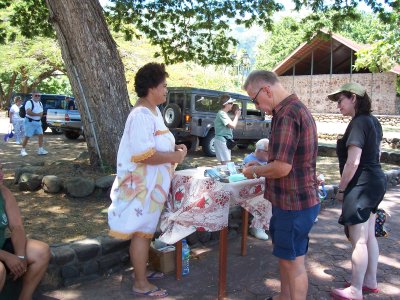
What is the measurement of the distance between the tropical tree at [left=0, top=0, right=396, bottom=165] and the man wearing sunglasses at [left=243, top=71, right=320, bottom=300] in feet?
13.5

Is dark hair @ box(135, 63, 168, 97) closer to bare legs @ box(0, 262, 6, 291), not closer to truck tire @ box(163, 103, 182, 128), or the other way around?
bare legs @ box(0, 262, 6, 291)

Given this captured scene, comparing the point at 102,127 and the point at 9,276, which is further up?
the point at 102,127

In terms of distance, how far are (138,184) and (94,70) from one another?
3605mm

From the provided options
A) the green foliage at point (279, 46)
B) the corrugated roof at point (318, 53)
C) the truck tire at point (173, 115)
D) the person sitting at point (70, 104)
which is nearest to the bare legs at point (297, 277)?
the truck tire at point (173, 115)

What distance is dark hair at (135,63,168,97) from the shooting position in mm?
3238

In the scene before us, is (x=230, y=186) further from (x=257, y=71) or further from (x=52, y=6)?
(x=52, y=6)

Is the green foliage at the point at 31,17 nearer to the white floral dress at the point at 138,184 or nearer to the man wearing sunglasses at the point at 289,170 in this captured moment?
the white floral dress at the point at 138,184

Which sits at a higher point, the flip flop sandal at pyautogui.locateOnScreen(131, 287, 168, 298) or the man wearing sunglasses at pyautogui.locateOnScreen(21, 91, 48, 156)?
the man wearing sunglasses at pyautogui.locateOnScreen(21, 91, 48, 156)

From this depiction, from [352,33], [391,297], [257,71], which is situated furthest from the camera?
[352,33]

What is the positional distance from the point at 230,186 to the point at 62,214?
2625 millimetres

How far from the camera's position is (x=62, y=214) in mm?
5113

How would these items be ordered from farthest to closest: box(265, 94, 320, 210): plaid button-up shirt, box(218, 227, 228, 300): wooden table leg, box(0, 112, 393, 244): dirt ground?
box(0, 112, 393, 244): dirt ground → box(218, 227, 228, 300): wooden table leg → box(265, 94, 320, 210): plaid button-up shirt

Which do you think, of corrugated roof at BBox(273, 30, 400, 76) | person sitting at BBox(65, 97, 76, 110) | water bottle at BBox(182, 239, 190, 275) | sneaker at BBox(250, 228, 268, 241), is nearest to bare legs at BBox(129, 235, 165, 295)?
water bottle at BBox(182, 239, 190, 275)

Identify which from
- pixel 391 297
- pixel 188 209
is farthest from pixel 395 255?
pixel 188 209
